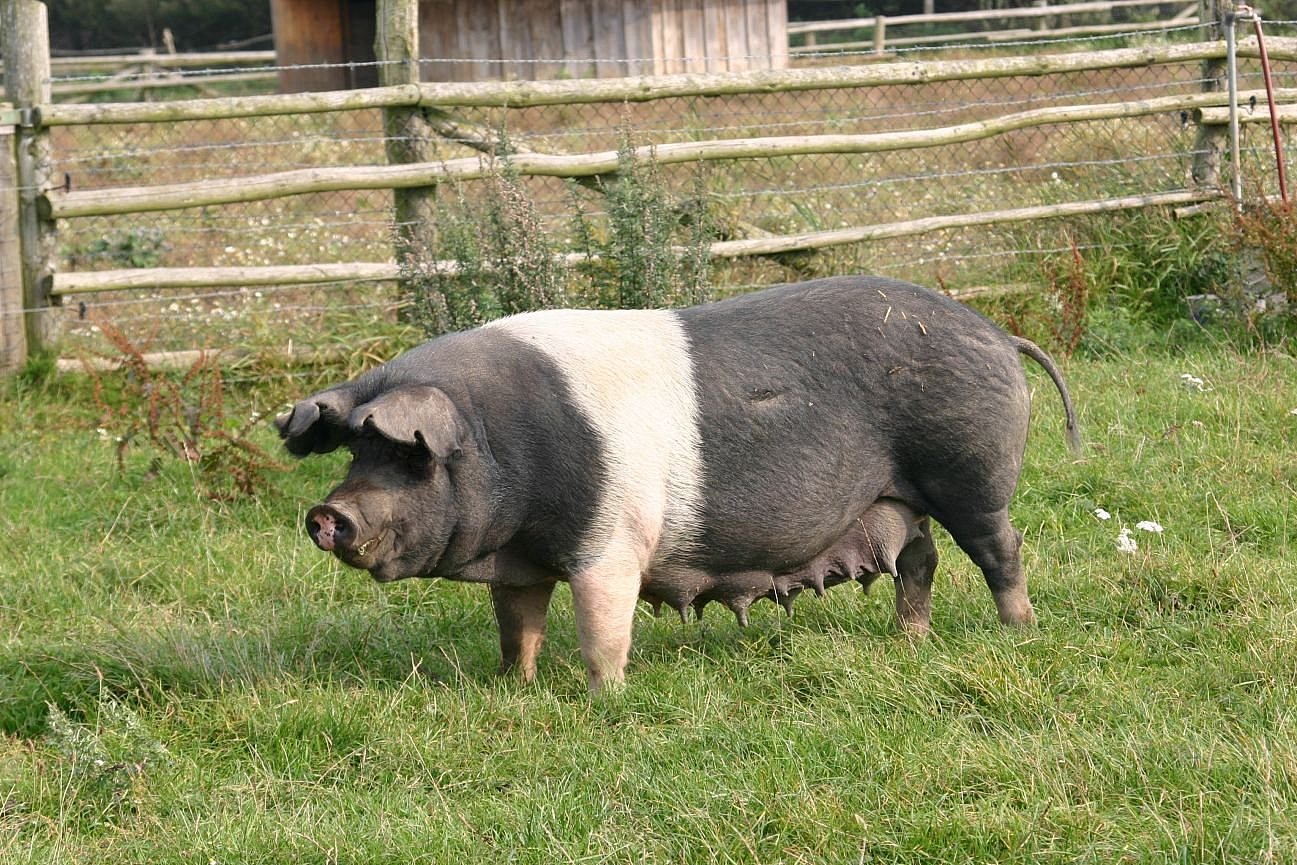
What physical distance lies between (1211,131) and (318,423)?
670 centimetres

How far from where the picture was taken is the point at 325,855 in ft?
10.6

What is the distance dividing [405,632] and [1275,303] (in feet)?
16.7

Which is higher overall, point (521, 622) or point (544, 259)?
point (544, 259)

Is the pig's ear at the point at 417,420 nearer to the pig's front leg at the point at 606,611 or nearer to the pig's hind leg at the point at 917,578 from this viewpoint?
the pig's front leg at the point at 606,611

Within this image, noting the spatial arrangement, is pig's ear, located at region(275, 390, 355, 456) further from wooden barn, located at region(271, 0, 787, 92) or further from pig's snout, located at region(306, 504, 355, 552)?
wooden barn, located at region(271, 0, 787, 92)

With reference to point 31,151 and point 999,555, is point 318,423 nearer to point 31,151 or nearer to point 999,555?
point 999,555

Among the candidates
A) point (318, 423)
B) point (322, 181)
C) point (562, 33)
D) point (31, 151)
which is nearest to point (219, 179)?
point (322, 181)

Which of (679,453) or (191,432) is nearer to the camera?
(679,453)

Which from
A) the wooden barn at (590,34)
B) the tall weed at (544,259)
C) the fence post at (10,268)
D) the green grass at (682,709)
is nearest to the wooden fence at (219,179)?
the fence post at (10,268)

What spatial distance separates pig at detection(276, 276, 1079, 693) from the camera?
3.84 m

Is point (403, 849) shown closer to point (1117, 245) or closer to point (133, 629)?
point (133, 629)

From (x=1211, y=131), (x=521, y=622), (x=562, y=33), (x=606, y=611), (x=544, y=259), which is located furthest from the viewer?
(x=562, y=33)

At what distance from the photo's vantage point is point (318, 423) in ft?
12.7

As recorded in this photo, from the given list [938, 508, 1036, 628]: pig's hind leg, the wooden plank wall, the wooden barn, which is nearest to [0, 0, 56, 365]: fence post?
[938, 508, 1036, 628]: pig's hind leg
